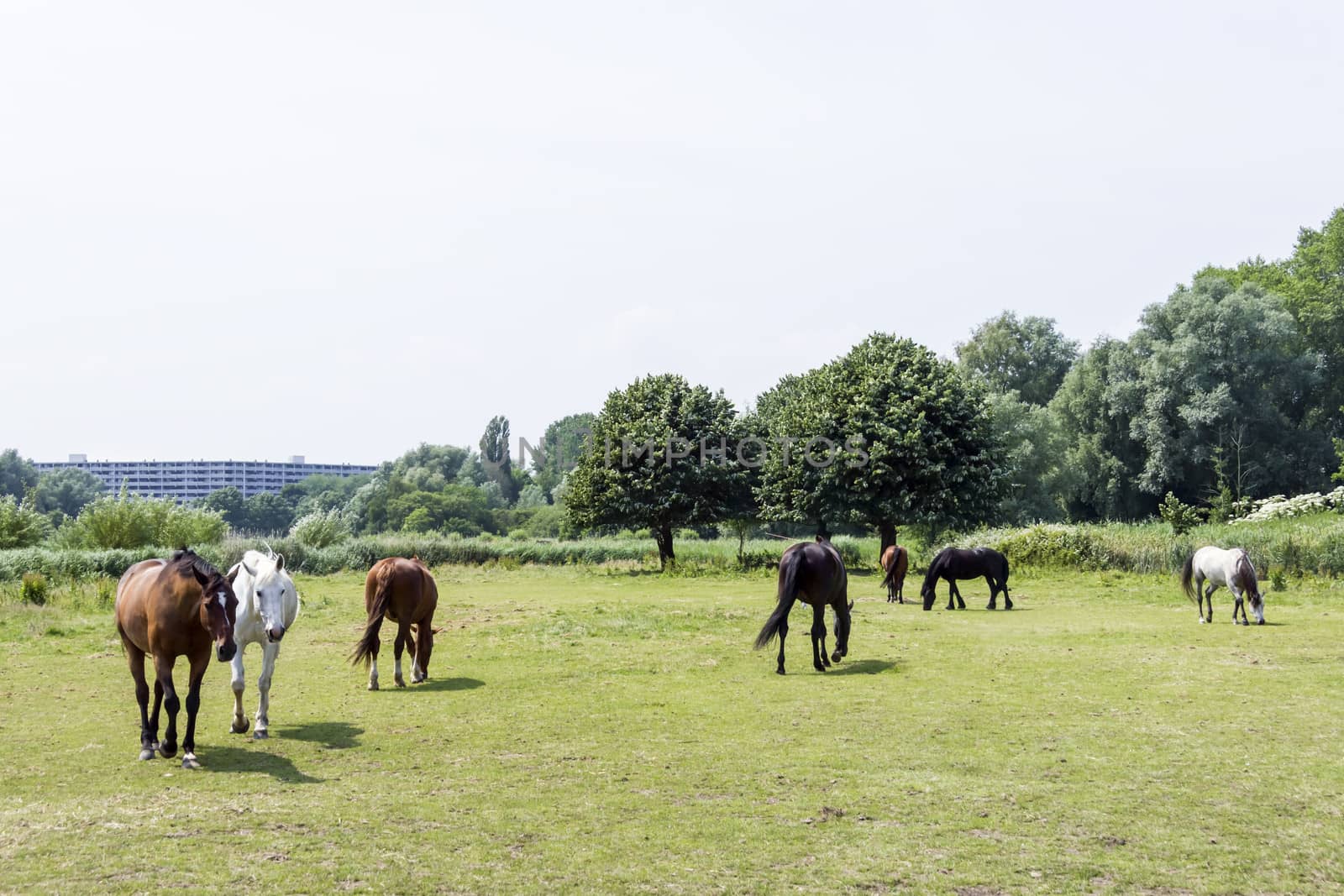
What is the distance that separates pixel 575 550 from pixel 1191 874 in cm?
4572

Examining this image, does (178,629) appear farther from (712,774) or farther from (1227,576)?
(1227,576)

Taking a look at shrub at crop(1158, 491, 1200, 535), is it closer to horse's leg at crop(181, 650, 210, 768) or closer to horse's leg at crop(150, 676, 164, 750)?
horse's leg at crop(181, 650, 210, 768)

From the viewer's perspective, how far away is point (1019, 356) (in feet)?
259

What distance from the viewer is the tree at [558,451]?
149375 mm

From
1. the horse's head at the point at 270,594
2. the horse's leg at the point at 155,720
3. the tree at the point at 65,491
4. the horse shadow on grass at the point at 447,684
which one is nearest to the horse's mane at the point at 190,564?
the horse's head at the point at 270,594

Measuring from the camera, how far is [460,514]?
12394 cm

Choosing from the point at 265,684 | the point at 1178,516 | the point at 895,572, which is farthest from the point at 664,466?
the point at 265,684

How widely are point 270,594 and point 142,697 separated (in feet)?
5.36

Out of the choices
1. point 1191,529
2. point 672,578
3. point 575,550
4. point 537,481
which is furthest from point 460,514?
point 1191,529

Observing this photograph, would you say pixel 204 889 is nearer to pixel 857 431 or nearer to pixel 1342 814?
pixel 1342 814

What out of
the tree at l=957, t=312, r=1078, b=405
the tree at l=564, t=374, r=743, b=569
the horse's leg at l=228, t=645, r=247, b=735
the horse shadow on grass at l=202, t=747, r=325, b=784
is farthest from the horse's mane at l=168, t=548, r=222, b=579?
the tree at l=957, t=312, r=1078, b=405

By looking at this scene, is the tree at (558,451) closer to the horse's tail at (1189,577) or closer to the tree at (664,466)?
the tree at (664,466)

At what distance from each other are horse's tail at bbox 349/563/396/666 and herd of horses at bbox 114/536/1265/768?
0.05ft

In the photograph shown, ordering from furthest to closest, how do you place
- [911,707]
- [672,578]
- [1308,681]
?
[672,578], [1308,681], [911,707]
